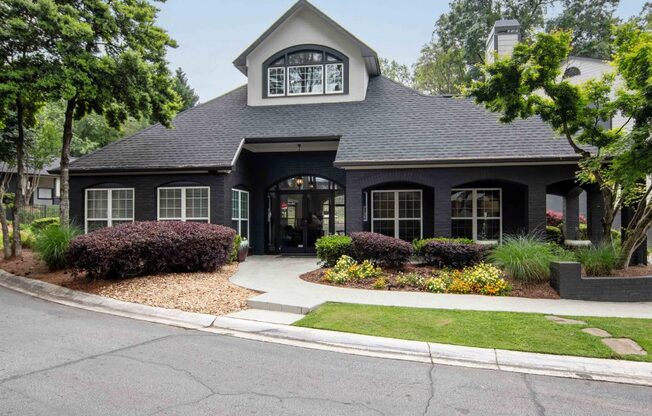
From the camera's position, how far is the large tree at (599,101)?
8.99 metres

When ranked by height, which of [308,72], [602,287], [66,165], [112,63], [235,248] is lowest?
[602,287]

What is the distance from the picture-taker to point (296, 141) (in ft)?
50.2

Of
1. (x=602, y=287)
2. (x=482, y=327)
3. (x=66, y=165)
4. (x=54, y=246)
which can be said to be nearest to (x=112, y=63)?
(x=66, y=165)

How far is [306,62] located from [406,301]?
11.4 metres

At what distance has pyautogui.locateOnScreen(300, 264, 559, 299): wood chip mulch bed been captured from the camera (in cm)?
937

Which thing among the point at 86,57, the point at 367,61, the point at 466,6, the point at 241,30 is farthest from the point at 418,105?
the point at 466,6

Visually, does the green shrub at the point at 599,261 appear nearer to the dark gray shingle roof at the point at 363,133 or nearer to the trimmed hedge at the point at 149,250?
the dark gray shingle roof at the point at 363,133

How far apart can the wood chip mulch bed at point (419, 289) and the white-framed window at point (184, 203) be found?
4940 millimetres

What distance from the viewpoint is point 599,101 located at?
10.5 metres

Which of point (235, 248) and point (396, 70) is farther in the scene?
point (396, 70)

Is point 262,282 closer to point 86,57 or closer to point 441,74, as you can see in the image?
point 86,57

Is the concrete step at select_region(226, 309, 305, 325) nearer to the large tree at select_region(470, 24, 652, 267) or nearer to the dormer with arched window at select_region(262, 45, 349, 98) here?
the large tree at select_region(470, 24, 652, 267)

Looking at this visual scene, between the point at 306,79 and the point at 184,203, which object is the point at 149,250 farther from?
the point at 306,79

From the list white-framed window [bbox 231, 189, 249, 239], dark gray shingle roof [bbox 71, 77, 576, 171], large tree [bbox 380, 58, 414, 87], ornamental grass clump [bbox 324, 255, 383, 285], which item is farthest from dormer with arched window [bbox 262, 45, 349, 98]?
large tree [bbox 380, 58, 414, 87]
